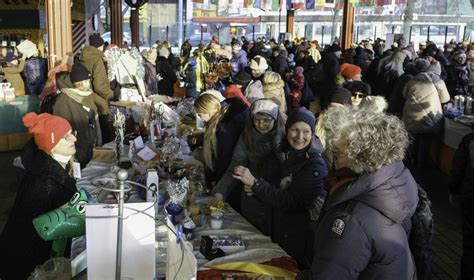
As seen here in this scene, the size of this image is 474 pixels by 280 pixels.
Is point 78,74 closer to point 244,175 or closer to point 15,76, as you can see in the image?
point 244,175

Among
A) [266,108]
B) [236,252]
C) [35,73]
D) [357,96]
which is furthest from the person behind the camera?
[35,73]

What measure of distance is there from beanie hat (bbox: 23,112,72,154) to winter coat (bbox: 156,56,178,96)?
27.4 feet

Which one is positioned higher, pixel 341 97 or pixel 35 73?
pixel 341 97

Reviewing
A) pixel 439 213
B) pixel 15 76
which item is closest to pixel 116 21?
pixel 15 76

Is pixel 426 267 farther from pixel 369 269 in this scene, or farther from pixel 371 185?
pixel 371 185

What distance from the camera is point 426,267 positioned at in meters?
2.32

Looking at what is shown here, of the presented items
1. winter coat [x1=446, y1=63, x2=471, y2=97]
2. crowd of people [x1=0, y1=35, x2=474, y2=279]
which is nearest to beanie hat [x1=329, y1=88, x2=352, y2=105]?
crowd of people [x1=0, y1=35, x2=474, y2=279]

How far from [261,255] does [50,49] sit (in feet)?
19.5

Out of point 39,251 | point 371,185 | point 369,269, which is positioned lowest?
point 39,251

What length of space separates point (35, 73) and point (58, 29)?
3618mm

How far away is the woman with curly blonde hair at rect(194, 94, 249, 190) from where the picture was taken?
3900 millimetres

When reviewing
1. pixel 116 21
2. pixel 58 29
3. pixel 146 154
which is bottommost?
pixel 146 154

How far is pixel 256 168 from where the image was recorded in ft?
12.0

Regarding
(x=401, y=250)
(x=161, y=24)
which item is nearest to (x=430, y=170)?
(x=401, y=250)
